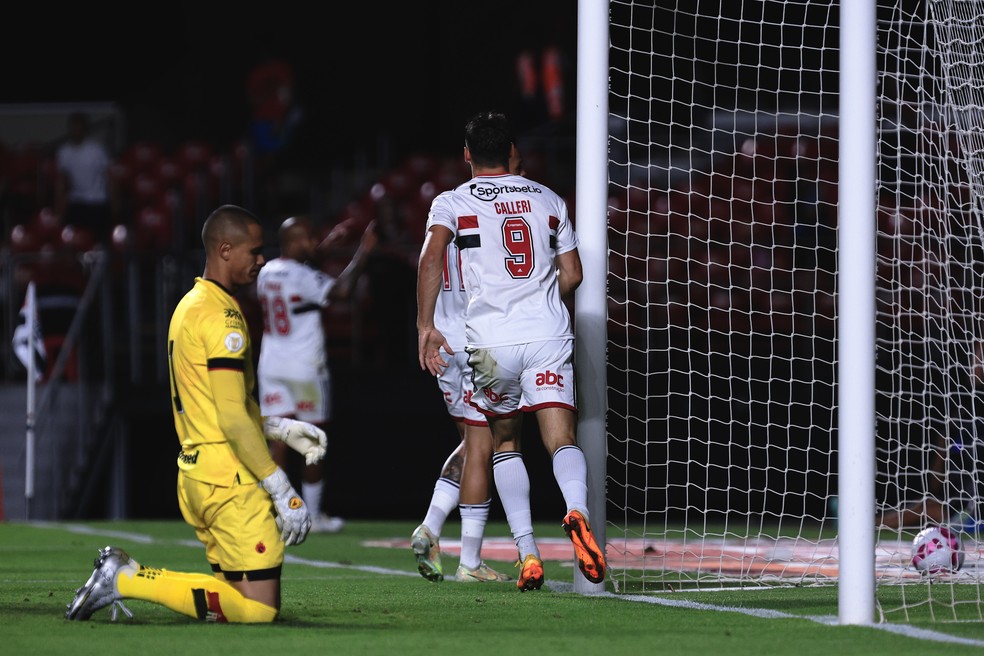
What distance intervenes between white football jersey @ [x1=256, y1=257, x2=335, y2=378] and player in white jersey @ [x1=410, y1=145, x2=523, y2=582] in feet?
12.2

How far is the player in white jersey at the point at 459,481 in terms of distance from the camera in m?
6.49

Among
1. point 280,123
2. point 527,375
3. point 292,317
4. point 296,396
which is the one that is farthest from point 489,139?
point 280,123

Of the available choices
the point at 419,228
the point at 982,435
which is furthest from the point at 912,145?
the point at 419,228

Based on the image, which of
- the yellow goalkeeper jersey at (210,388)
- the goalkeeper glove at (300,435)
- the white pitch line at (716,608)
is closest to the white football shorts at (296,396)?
the white pitch line at (716,608)

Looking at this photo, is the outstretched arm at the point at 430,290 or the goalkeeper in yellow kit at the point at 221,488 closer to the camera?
the goalkeeper in yellow kit at the point at 221,488

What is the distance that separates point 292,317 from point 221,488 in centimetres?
650

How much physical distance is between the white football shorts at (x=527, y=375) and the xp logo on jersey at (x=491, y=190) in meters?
0.64

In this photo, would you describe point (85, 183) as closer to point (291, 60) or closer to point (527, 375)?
point (291, 60)

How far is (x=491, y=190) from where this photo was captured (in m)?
6.16

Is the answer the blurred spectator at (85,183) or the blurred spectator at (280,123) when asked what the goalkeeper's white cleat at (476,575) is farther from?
the blurred spectator at (280,123)

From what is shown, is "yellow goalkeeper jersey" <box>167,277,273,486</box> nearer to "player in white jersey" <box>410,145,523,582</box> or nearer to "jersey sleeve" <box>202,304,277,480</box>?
"jersey sleeve" <box>202,304,277,480</box>

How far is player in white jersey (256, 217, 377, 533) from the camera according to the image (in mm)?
10938

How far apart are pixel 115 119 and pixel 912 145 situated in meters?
14.3

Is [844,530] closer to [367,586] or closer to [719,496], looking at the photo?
[367,586]
